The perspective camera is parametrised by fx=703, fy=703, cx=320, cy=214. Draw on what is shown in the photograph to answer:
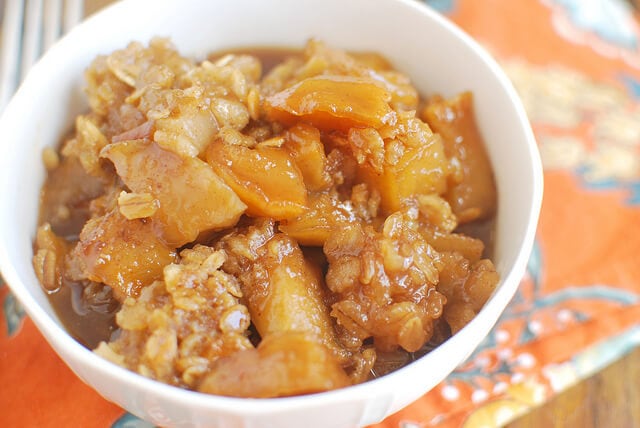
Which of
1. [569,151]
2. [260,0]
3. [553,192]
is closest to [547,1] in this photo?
[569,151]

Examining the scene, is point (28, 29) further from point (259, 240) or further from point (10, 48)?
point (259, 240)

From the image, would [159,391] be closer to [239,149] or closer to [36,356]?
[239,149]

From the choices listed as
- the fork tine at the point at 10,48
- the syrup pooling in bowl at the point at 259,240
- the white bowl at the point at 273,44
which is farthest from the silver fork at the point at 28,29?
the syrup pooling in bowl at the point at 259,240

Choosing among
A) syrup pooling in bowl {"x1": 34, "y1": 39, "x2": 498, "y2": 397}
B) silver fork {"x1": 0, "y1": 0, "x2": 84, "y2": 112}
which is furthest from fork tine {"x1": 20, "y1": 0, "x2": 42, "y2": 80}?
syrup pooling in bowl {"x1": 34, "y1": 39, "x2": 498, "y2": 397}

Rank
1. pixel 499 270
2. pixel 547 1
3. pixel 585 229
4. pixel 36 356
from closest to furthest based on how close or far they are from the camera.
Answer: pixel 499 270 → pixel 36 356 → pixel 585 229 → pixel 547 1

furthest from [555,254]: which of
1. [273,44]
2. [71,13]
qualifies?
[71,13]

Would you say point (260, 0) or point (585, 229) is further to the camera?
point (585, 229)
